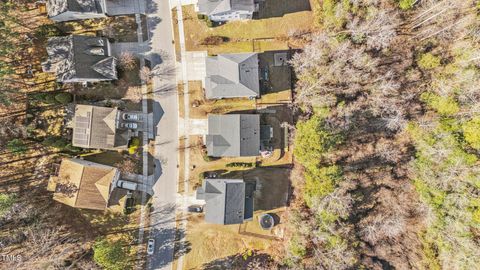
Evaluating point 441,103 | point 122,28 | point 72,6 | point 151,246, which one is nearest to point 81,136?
point 122,28

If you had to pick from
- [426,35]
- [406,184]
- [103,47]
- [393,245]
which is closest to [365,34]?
[426,35]

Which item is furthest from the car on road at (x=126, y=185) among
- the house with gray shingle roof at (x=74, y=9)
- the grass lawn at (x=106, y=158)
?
the house with gray shingle roof at (x=74, y=9)

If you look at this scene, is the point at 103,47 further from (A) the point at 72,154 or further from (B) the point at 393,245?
(B) the point at 393,245

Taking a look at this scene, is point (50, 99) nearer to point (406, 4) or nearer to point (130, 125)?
point (130, 125)

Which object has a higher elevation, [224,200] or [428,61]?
[428,61]

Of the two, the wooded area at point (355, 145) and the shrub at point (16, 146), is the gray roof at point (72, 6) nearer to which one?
the wooded area at point (355, 145)

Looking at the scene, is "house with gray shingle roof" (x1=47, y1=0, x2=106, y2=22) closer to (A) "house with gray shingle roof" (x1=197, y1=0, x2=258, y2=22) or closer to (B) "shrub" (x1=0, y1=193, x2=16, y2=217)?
(A) "house with gray shingle roof" (x1=197, y1=0, x2=258, y2=22)

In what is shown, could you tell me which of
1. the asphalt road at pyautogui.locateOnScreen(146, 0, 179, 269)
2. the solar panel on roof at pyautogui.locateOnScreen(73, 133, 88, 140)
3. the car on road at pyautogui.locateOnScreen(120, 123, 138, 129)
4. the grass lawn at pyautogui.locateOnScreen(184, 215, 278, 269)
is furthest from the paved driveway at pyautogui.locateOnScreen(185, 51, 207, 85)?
the grass lawn at pyautogui.locateOnScreen(184, 215, 278, 269)
